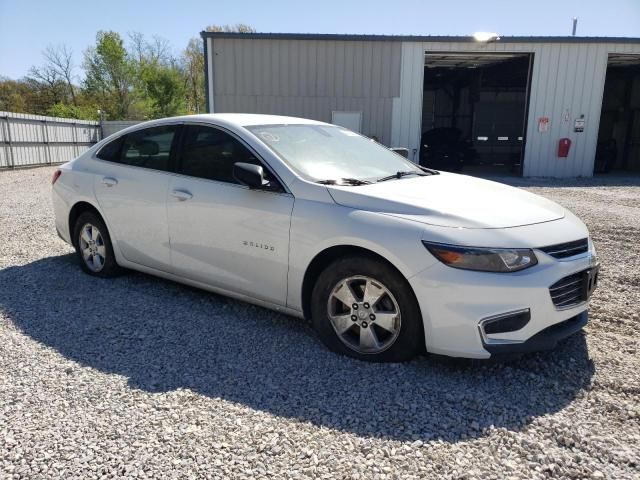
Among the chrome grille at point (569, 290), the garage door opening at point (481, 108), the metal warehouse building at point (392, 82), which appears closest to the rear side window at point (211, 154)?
the chrome grille at point (569, 290)

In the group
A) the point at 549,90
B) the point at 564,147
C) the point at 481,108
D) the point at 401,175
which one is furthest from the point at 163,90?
the point at 401,175

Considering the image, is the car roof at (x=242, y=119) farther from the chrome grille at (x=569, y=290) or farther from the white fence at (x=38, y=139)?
the white fence at (x=38, y=139)

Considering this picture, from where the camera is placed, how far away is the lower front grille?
2963mm

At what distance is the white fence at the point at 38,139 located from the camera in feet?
60.4

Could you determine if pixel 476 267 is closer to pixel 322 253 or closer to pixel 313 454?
pixel 322 253

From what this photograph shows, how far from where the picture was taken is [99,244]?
4.95 metres

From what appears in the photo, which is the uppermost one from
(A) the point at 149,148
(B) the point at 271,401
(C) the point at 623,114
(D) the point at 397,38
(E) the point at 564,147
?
(D) the point at 397,38

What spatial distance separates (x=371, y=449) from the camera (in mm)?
2438

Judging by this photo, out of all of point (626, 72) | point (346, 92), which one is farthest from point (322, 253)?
point (626, 72)

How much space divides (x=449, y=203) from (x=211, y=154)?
1930 mm

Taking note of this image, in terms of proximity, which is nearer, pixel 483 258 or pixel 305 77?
pixel 483 258

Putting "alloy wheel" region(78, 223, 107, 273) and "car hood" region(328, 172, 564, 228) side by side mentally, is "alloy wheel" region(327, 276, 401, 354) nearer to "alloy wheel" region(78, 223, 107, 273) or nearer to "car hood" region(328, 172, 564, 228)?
"car hood" region(328, 172, 564, 228)

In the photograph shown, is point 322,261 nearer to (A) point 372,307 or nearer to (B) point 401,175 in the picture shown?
(A) point 372,307

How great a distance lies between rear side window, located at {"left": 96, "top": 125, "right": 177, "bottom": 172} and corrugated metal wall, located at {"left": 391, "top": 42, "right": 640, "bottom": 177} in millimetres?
13652
